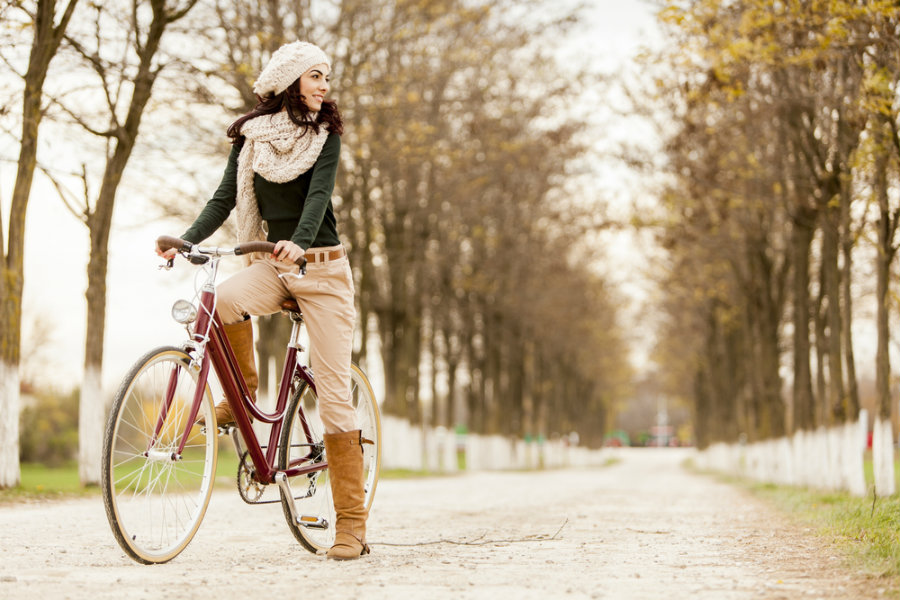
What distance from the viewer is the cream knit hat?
5352mm

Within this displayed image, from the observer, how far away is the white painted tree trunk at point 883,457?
1230cm

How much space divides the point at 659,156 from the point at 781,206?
3.89 metres

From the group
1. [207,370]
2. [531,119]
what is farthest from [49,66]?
[531,119]

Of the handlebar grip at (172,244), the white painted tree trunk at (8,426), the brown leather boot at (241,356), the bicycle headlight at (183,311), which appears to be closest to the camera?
the bicycle headlight at (183,311)

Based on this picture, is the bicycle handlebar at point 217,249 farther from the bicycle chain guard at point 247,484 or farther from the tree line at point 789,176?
the tree line at point 789,176

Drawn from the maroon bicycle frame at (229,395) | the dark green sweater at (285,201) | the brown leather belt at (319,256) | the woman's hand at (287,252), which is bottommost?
the maroon bicycle frame at (229,395)

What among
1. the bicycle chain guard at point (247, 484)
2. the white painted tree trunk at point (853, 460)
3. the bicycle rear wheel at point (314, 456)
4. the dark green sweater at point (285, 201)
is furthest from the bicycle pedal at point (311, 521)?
the white painted tree trunk at point (853, 460)

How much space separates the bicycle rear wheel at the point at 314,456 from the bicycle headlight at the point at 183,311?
880 millimetres

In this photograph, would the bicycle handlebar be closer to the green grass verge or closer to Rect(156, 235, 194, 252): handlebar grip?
Rect(156, 235, 194, 252): handlebar grip

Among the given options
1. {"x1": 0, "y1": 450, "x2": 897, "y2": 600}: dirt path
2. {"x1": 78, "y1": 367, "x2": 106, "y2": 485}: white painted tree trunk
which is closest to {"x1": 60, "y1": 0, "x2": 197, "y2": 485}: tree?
{"x1": 78, "y1": 367, "x2": 106, "y2": 485}: white painted tree trunk

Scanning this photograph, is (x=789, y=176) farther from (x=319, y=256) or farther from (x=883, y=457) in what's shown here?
(x=319, y=256)

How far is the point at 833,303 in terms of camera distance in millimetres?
15148

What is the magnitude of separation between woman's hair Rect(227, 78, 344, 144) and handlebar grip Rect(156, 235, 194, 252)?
0.74 m

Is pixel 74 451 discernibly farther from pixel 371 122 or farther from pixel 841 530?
pixel 841 530
